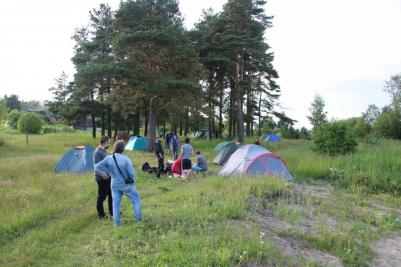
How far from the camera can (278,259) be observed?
5867 millimetres

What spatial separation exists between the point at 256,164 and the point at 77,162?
8.13 meters

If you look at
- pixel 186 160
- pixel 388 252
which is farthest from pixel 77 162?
pixel 388 252

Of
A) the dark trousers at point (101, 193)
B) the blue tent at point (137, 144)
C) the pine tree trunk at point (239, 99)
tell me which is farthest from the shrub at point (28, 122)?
the dark trousers at point (101, 193)

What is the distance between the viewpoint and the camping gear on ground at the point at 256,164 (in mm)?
13805

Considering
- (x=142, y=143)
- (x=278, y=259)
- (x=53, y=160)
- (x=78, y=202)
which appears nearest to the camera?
(x=278, y=259)

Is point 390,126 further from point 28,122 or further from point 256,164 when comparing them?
point 28,122

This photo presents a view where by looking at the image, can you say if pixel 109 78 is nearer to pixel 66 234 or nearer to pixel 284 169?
pixel 284 169

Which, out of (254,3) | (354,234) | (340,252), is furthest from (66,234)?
(254,3)

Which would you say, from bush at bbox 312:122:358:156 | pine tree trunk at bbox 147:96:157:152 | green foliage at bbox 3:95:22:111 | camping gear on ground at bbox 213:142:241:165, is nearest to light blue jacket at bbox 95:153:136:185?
camping gear on ground at bbox 213:142:241:165

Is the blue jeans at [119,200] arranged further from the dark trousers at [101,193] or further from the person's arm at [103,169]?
the dark trousers at [101,193]

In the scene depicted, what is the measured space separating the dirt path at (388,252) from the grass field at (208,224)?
110 millimetres

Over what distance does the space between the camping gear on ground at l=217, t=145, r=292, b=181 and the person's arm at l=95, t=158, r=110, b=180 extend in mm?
6624

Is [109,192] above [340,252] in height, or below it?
above

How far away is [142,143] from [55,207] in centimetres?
1943
